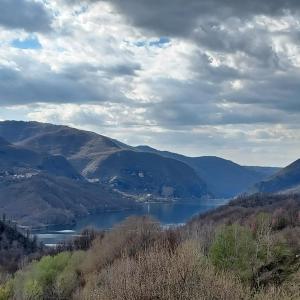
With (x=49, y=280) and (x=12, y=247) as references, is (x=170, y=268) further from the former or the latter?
(x=12, y=247)

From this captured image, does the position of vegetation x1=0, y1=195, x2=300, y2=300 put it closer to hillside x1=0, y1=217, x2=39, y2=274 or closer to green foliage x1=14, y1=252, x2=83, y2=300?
green foliage x1=14, y1=252, x2=83, y2=300

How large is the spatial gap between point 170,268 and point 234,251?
130ft

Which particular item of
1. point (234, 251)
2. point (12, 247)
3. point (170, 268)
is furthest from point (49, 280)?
point (12, 247)

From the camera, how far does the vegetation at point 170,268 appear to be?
21.2 meters

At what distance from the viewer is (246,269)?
55656mm

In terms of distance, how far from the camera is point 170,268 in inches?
850

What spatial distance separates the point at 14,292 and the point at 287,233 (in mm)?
43046

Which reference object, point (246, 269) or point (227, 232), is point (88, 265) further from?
point (246, 269)

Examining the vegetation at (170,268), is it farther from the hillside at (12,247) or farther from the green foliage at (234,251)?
the hillside at (12,247)

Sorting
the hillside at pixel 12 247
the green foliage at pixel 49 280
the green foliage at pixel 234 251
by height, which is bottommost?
the hillside at pixel 12 247

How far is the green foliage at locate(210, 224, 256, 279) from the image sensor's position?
55594 millimetres

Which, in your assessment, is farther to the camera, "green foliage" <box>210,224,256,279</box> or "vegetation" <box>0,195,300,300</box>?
"green foliage" <box>210,224,256,279</box>

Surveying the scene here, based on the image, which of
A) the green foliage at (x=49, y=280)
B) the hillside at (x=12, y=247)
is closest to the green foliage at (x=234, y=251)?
the green foliage at (x=49, y=280)

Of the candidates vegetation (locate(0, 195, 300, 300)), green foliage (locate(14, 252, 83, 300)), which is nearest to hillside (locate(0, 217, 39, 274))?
vegetation (locate(0, 195, 300, 300))
